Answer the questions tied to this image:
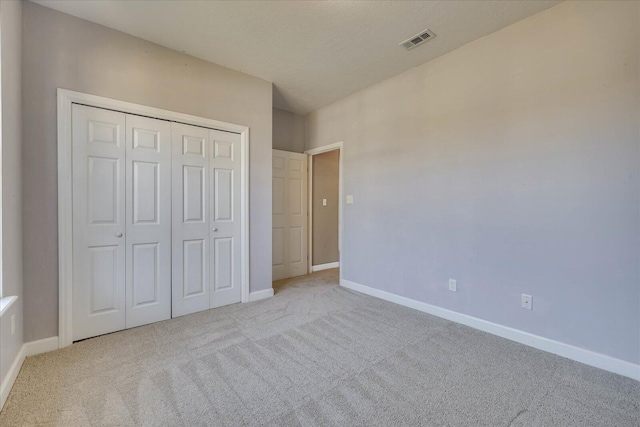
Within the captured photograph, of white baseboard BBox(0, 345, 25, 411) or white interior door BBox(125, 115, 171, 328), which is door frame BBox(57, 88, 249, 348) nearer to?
white baseboard BBox(0, 345, 25, 411)

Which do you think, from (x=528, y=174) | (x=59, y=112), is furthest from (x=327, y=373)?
(x=59, y=112)

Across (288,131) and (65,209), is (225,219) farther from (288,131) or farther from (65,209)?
(288,131)

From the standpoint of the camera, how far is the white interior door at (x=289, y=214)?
14.0 feet

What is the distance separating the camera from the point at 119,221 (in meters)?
2.44

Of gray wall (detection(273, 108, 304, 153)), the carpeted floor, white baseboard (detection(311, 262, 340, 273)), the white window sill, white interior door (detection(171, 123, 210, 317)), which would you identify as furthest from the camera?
white baseboard (detection(311, 262, 340, 273))

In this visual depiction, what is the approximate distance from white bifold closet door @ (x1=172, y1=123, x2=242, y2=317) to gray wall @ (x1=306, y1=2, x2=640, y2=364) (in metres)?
1.84

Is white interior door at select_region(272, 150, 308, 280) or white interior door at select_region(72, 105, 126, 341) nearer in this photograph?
white interior door at select_region(72, 105, 126, 341)

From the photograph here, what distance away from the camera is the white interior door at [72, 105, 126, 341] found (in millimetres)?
2262

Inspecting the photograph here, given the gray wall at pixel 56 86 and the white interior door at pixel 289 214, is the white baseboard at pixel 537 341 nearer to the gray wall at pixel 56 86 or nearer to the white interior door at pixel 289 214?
the white interior door at pixel 289 214

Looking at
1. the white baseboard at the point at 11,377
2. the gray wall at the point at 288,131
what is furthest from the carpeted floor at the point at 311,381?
the gray wall at the point at 288,131

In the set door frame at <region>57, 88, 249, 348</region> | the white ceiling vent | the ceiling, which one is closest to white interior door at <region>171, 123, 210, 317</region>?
door frame at <region>57, 88, 249, 348</region>

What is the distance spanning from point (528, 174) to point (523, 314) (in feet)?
3.87

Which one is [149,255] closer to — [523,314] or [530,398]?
[530,398]

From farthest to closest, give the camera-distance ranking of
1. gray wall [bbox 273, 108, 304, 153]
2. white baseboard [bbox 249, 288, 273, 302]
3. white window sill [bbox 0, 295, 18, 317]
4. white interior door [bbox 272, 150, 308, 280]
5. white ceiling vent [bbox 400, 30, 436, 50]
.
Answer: gray wall [bbox 273, 108, 304, 153] → white interior door [bbox 272, 150, 308, 280] → white baseboard [bbox 249, 288, 273, 302] → white ceiling vent [bbox 400, 30, 436, 50] → white window sill [bbox 0, 295, 18, 317]
